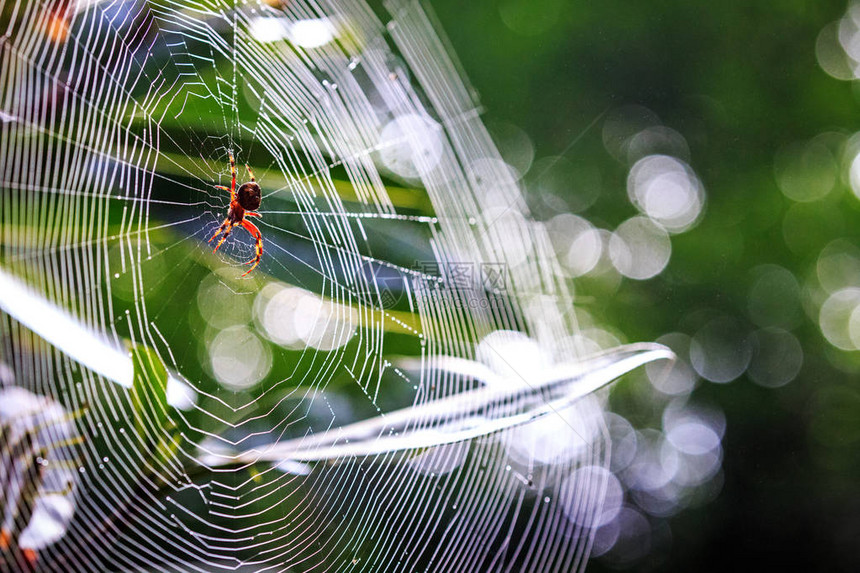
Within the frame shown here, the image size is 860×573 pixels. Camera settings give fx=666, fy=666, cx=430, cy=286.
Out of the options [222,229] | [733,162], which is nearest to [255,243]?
[222,229]

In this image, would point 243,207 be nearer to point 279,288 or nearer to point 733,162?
point 279,288

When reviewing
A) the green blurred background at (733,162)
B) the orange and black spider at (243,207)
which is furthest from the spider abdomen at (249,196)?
the green blurred background at (733,162)

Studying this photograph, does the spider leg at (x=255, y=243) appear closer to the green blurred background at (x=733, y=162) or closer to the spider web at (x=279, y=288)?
the spider web at (x=279, y=288)

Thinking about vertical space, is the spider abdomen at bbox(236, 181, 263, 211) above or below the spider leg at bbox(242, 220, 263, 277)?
above

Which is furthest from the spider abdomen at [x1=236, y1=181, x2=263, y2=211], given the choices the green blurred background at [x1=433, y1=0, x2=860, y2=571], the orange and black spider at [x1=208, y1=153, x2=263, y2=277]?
the green blurred background at [x1=433, y1=0, x2=860, y2=571]

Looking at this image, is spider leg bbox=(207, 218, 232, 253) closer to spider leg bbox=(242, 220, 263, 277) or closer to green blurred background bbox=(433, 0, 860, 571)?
spider leg bbox=(242, 220, 263, 277)
